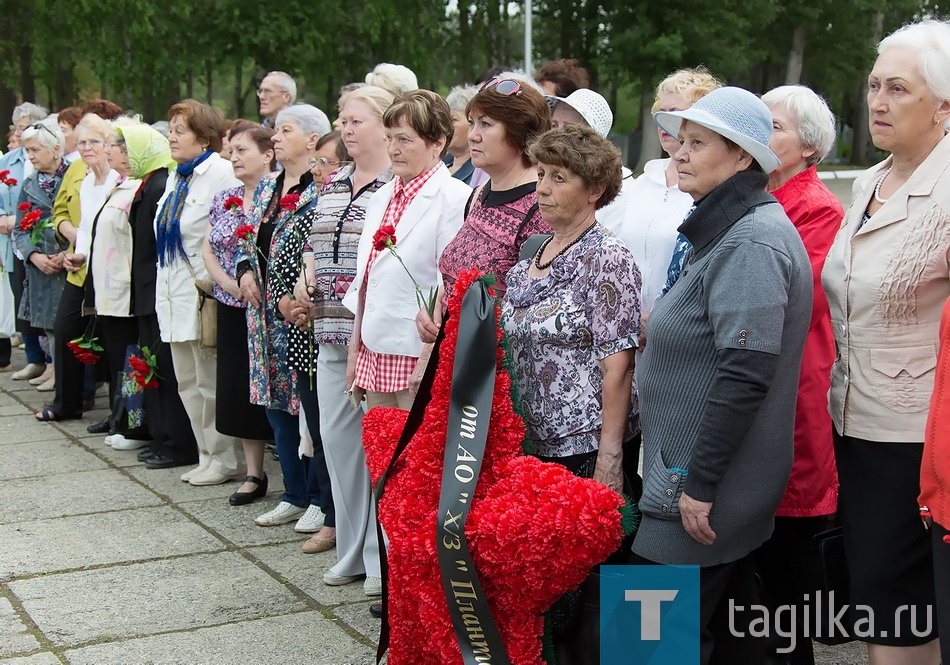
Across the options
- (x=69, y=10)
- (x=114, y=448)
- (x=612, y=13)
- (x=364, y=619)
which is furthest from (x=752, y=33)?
(x=364, y=619)

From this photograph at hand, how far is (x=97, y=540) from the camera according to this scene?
19.0ft

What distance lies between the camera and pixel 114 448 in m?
7.82

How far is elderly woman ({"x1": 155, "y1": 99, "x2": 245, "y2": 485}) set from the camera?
668cm

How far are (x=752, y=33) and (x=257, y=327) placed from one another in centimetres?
3319

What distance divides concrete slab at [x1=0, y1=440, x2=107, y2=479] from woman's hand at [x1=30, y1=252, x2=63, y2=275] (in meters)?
1.59

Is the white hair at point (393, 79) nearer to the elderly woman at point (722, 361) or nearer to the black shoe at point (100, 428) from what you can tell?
the elderly woman at point (722, 361)

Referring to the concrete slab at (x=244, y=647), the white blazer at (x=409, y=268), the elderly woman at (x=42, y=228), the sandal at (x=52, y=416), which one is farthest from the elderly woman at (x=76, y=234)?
the white blazer at (x=409, y=268)

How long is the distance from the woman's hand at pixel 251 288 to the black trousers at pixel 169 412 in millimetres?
1536

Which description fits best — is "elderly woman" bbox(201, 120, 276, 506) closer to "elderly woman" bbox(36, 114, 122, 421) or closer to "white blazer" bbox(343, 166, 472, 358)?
"white blazer" bbox(343, 166, 472, 358)

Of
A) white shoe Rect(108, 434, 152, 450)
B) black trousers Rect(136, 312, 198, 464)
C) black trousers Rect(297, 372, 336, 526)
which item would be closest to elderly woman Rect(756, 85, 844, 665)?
black trousers Rect(297, 372, 336, 526)

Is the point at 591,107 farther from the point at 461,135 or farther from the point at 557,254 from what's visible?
the point at 461,135

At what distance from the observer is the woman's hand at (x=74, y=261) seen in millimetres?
8469

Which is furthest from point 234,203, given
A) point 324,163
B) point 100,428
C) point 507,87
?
point 100,428

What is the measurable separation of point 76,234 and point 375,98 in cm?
450
